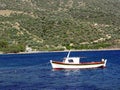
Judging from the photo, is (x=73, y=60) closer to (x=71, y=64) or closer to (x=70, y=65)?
(x=71, y=64)

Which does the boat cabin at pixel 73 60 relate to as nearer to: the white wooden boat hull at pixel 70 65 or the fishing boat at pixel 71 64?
the fishing boat at pixel 71 64

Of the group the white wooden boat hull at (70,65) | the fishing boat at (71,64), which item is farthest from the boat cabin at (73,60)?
the white wooden boat hull at (70,65)

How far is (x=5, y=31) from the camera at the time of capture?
19538cm

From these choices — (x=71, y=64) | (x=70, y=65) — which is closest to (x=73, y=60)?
(x=71, y=64)

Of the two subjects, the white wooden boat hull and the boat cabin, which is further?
the white wooden boat hull

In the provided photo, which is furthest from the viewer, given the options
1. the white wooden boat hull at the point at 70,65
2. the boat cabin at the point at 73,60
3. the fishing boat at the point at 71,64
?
the white wooden boat hull at the point at 70,65

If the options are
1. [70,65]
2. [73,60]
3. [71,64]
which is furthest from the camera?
[73,60]

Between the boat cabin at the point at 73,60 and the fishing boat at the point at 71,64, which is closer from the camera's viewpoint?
the boat cabin at the point at 73,60

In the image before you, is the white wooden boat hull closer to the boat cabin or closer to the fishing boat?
the fishing boat

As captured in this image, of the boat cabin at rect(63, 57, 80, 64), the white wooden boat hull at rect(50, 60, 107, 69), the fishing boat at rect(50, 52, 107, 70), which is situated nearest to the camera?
the boat cabin at rect(63, 57, 80, 64)

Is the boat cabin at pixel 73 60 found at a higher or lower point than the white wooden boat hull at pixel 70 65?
higher

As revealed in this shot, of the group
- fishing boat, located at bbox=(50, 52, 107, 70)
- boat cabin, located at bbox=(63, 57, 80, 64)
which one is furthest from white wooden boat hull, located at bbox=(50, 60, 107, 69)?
boat cabin, located at bbox=(63, 57, 80, 64)

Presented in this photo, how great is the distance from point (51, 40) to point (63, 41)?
20.3 ft

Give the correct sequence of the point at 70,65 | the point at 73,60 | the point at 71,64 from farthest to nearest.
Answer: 1. the point at 73,60
2. the point at 70,65
3. the point at 71,64
